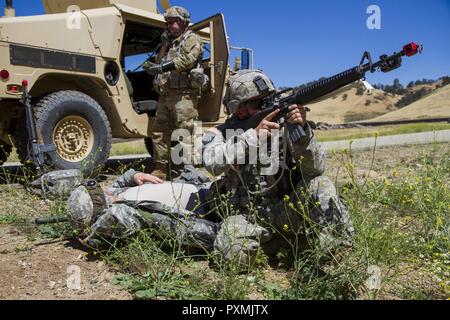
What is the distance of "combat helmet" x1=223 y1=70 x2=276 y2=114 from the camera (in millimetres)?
2654

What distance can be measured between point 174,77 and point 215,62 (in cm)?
103

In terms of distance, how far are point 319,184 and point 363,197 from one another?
233 millimetres

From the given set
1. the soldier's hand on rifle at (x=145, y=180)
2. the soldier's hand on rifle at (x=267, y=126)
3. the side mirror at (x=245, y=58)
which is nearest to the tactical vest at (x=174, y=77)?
the side mirror at (x=245, y=58)

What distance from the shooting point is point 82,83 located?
5.20 m

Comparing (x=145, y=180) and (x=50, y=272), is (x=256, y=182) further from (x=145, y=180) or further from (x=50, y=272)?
(x=50, y=272)

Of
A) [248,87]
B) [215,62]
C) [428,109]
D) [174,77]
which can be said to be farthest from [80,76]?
[428,109]

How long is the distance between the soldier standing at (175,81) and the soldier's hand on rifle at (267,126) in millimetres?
2477

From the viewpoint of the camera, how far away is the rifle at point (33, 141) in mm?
4309

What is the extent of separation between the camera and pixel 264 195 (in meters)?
2.71

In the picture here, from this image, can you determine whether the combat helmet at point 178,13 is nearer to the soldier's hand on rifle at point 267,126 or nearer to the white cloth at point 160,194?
the white cloth at point 160,194
